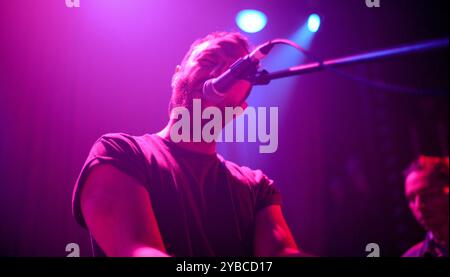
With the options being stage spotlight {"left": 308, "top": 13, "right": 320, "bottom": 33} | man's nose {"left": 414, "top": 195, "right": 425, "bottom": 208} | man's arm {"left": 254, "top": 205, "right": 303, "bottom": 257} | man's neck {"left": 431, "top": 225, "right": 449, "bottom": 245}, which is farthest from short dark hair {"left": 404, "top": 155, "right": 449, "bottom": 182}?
stage spotlight {"left": 308, "top": 13, "right": 320, "bottom": 33}

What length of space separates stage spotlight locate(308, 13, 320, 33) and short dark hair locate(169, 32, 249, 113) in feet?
1.08

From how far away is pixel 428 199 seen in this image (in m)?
1.73

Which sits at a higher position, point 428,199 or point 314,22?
point 314,22

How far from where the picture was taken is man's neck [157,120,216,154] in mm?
1762

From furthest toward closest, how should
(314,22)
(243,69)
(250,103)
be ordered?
(314,22) < (250,103) < (243,69)

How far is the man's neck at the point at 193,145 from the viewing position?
176 cm

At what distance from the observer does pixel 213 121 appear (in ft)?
6.02

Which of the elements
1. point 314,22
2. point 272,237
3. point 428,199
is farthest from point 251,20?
point 428,199

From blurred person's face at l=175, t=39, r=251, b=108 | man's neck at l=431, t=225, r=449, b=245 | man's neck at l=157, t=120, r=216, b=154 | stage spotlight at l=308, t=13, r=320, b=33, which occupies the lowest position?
man's neck at l=431, t=225, r=449, b=245

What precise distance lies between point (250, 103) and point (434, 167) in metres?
0.82

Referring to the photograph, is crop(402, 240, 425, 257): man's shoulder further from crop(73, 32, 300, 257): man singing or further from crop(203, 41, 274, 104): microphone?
crop(203, 41, 274, 104): microphone

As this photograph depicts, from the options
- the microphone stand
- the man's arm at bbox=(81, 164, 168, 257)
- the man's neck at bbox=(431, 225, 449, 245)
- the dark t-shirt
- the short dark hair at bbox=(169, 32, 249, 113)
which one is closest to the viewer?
the microphone stand

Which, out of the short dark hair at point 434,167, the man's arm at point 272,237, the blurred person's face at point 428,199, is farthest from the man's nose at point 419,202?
the man's arm at point 272,237

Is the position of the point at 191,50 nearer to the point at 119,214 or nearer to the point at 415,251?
the point at 119,214
